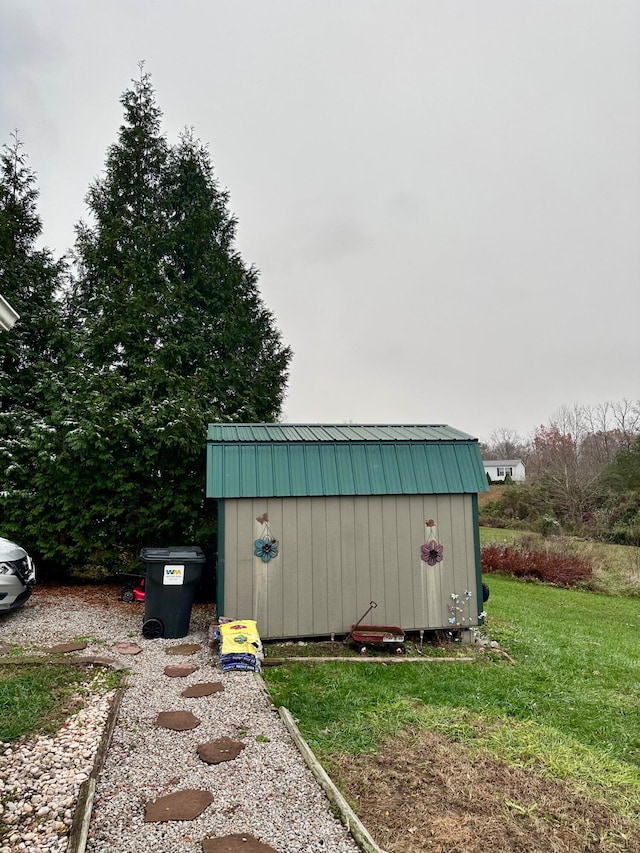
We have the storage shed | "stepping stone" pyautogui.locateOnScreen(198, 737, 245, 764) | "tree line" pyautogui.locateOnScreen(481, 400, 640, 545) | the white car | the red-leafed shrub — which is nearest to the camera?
"stepping stone" pyautogui.locateOnScreen(198, 737, 245, 764)

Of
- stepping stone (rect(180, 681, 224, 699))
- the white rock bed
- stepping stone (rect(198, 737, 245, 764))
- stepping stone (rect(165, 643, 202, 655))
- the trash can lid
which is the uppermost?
the trash can lid

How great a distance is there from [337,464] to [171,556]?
2.17 m

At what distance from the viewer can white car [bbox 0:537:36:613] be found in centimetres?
564

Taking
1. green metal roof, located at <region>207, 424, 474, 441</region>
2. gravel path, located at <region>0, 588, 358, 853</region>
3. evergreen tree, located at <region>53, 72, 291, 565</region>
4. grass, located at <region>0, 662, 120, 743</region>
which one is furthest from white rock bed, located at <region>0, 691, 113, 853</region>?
evergreen tree, located at <region>53, 72, 291, 565</region>

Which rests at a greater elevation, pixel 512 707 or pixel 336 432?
pixel 336 432

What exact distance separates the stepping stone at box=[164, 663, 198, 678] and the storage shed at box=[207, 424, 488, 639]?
35.5 inches

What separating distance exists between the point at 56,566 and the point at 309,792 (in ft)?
24.8

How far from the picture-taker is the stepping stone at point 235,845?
1.97 metres

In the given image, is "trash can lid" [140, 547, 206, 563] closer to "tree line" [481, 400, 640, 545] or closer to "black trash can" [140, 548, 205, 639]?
"black trash can" [140, 548, 205, 639]

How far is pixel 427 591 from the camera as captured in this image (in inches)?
224

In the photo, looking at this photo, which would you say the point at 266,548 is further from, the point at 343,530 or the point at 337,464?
the point at 337,464

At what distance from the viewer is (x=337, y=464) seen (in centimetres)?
576

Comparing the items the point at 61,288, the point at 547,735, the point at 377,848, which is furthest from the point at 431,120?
the point at 377,848

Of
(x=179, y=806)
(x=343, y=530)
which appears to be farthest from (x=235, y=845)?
(x=343, y=530)
